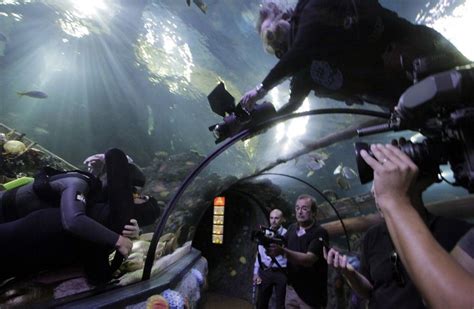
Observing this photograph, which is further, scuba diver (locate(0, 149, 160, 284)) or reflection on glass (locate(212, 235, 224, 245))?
reflection on glass (locate(212, 235, 224, 245))

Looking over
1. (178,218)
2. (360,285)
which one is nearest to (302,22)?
(360,285)

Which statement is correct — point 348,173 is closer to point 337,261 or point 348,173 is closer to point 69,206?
point 337,261

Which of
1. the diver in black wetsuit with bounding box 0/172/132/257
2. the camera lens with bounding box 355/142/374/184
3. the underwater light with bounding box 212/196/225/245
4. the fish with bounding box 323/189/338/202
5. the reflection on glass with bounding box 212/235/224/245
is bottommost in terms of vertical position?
the reflection on glass with bounding box 212/235/224/245

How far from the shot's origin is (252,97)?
9.91ft

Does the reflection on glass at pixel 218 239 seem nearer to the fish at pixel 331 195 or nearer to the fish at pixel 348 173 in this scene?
the fish at pixel 331 195

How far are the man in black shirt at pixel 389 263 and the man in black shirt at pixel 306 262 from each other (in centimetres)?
153

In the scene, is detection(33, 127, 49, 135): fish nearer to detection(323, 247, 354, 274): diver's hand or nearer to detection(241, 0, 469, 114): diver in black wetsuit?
detection(241, 0, 469, 114): diver in black wetsuit

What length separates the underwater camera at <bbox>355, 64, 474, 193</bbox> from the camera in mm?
973

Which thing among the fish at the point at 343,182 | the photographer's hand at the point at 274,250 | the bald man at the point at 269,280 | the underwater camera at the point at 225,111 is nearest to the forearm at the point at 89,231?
the underwater camera at the point at 225,111

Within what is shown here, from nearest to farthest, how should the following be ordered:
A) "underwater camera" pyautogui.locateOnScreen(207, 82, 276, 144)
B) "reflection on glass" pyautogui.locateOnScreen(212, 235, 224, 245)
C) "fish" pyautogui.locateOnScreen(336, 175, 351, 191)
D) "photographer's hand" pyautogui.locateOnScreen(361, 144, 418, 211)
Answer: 1. "photographer's hand" pyautogui.locateOnScreen(361, 144, 418, 211)
2. "underwater camera" pyautogui.locateOnScreen(207, 82, 276, 144)
3. "fish" pyautogui.locateOnScreen(336, 175, 351, 191)
4. "reflection on glass" pyautogui.locateOnScreen(212, 235, 224, 245)

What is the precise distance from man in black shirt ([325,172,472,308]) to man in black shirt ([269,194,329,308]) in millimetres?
1531

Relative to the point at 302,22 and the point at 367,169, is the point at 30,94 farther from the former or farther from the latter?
the point at 367,169

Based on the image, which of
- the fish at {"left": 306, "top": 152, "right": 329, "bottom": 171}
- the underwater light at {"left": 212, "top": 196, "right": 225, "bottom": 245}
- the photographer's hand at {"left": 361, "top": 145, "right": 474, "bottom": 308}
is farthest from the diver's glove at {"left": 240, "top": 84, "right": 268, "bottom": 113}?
the underwater light at {"left": 212, "top": 196, "right": 225, "bottom": 245}

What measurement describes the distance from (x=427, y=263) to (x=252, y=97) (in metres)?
2.50
